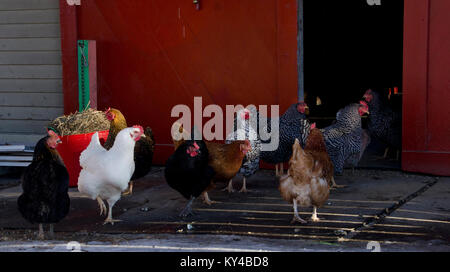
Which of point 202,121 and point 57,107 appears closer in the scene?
point 202,121

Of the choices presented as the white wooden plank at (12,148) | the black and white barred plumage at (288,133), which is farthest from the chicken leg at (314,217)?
the white wooden plank at (12,148)

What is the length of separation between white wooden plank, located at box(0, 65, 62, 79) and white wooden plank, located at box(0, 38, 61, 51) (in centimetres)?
30

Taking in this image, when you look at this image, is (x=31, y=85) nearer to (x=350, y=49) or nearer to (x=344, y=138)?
(x=344, y=138)

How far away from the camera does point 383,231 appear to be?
5.08 meters

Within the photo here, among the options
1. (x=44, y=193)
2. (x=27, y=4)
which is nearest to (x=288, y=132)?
(x=44, y=193)

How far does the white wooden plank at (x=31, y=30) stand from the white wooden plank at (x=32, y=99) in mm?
1002

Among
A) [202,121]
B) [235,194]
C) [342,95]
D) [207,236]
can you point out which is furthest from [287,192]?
[342,95]

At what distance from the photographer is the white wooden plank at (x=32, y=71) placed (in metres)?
9.31

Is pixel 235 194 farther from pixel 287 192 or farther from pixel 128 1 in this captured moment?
pixel 128 1

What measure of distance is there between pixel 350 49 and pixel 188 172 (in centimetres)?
1067

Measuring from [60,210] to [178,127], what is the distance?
199cm

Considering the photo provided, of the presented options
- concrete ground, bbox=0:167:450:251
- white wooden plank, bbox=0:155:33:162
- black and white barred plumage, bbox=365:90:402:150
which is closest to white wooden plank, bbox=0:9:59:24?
white wooden plank, bbox=0:155:33:162

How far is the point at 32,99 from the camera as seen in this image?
9.42 m

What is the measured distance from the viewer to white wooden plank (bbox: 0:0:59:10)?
9211 millimetres
